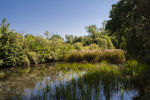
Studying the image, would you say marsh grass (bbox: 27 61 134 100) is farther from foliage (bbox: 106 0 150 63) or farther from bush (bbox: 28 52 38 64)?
bush (bbox: 28 52 38 64)

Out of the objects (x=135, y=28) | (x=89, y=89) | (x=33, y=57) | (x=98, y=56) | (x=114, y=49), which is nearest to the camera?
(x=135, y=28)

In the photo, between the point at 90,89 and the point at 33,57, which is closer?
the point at 90,89

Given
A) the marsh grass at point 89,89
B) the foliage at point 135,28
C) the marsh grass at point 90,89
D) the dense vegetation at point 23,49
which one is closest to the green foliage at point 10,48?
the dense vegetation at point 23,49

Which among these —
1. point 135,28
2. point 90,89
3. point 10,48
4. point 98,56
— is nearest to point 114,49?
point 98,56

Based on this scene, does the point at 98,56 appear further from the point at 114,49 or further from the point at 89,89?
the point at 89,89

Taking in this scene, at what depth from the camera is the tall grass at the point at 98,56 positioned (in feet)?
32.1

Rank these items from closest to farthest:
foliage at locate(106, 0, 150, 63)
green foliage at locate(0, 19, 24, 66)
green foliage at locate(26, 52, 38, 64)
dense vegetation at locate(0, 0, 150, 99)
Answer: foliage at locate(106, 0, 150, 63) → dense vegetation at locate(0, 0, 150, 99) → green foliage at locate(0, 19, 24, 66) → green foliage at locate(26, 52, 38, 64)

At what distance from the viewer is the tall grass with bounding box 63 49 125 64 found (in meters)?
9.79

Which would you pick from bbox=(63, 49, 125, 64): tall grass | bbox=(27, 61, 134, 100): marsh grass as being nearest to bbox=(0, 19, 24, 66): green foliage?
bbox=(63, 49, 125, 64): tall grass

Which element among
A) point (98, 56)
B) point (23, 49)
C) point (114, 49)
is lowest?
point (98, 56)

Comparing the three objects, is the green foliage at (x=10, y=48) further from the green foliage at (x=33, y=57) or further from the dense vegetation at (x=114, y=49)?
the green foliage at (x=33, y=57)

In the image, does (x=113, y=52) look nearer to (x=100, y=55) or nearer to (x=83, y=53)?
Result: (x=100, y=55)

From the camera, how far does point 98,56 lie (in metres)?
10.9

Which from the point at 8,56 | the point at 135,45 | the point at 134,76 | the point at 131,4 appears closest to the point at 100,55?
the point at 134,76
